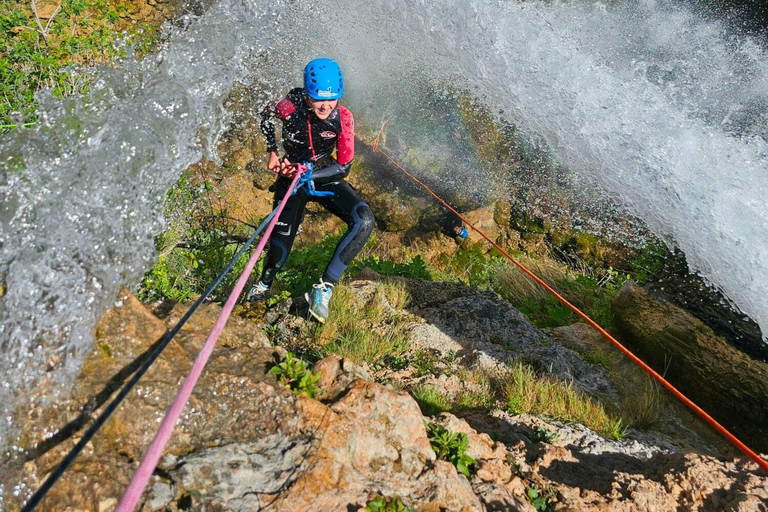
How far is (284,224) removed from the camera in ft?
12.7

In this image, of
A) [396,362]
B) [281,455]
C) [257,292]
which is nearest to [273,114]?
[257,292]

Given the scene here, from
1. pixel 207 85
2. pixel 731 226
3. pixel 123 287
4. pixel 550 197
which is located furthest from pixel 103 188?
pixel 550 197

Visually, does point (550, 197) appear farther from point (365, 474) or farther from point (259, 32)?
point (365, 474)

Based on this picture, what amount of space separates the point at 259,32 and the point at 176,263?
6.43 metres

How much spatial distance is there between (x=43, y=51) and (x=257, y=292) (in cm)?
359

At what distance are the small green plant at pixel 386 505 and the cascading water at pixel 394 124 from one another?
1118 millimetres

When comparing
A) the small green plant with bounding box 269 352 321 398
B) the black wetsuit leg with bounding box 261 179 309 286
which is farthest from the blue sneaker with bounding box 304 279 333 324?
the small green plant with bounding box 269 352 321 398

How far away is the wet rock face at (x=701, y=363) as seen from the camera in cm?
363

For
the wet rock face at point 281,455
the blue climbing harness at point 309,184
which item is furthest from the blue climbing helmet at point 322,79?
the wet rock face at point 281,455

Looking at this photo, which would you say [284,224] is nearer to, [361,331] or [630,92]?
[361,331]

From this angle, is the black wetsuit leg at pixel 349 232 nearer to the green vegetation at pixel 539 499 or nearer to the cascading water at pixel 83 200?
the cascading water at pixel 83 200

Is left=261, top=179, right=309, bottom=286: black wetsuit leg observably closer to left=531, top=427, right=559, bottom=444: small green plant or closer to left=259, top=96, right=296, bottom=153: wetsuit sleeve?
left=259, top=96, right=296, bottom=153: wetsuit sleeve

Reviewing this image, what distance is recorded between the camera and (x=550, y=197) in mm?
7328

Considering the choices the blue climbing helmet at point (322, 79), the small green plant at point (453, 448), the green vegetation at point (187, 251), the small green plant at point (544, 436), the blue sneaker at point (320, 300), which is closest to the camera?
the small green plant at point (453, 448)
